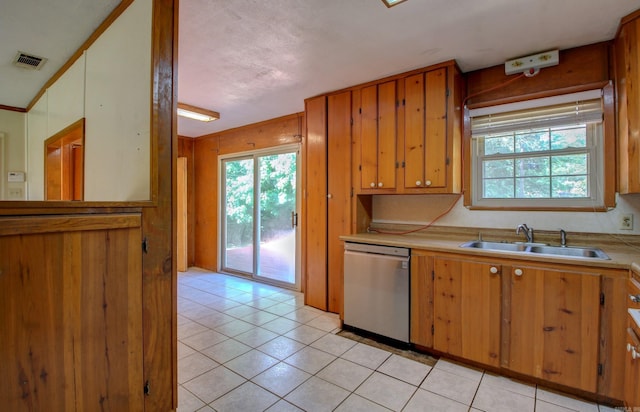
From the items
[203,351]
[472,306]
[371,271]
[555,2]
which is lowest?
[203,351]

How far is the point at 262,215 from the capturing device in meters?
4.71

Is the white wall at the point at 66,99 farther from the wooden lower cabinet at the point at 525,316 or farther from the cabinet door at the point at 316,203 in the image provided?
the wooden lower cabinet at the point at 525,316

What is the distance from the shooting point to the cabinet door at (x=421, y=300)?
2.43 metres

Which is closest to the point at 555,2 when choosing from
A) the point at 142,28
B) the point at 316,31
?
the point at 316,31

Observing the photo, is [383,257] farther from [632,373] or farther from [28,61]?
[28,61]

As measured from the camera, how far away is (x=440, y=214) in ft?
9.81

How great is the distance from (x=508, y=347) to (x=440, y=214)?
1.29m

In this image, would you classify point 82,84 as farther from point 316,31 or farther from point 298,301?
point 298,301

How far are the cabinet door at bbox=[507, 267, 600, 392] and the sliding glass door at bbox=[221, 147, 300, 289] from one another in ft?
9.24

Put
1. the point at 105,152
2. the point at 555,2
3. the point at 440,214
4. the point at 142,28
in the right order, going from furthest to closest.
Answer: the point at 440,214
the point at 105,152
the point at 555,2
the point at 142,28

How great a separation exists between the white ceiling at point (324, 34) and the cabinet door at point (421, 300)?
171 centimetres

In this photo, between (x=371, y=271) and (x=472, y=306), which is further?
(x=371, y=271)

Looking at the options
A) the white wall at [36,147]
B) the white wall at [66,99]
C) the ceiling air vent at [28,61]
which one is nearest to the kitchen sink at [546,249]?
the white wall at [66,99]

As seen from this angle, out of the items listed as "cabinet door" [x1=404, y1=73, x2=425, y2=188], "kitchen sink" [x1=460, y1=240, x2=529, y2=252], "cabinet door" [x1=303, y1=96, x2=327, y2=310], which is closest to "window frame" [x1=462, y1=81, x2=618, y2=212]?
"kitchen sink" [x1=460, y1=240, x2=529, y2=252]
